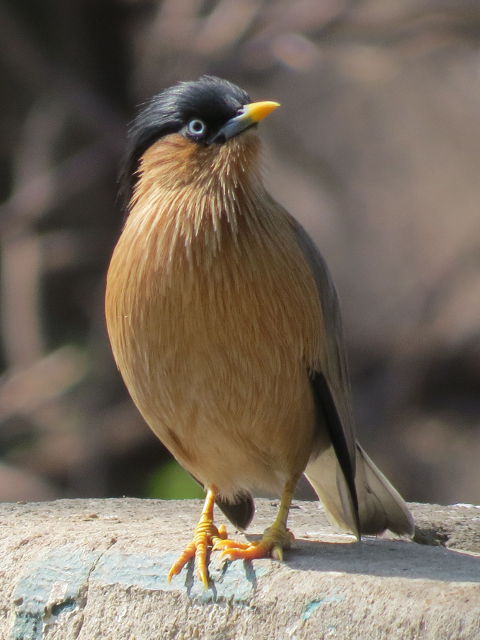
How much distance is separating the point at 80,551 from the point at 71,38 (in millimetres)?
6006

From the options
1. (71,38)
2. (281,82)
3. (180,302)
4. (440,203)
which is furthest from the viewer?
(71,38)

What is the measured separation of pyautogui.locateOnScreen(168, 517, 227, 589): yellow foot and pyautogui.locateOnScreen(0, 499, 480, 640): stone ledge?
29 millimetres

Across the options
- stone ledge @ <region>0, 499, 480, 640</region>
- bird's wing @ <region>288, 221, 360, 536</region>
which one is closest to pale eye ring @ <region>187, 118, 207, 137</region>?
bird's wing @ <region>288, 221, 360, 536</region>

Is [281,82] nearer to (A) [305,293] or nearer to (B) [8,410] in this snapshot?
(B) [8,410]

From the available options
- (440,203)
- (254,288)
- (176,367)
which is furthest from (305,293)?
(440,203)

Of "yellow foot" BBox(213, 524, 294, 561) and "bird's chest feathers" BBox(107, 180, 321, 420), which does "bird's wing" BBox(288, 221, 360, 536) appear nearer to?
"bird's chest feathers" BBox(107, 180, 321, 420)

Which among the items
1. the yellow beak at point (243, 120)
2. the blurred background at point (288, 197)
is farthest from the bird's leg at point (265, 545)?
the blurred background at point (288, 197)

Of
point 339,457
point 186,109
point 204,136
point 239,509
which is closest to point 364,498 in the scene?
point 339,457

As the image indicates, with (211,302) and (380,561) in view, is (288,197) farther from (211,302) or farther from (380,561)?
(380,561)

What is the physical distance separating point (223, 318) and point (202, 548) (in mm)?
751

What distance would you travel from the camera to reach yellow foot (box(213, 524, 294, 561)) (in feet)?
12.7

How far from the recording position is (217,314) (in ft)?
12.7

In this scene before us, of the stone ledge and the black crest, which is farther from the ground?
the black crest

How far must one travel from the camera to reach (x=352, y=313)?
8.41 m
